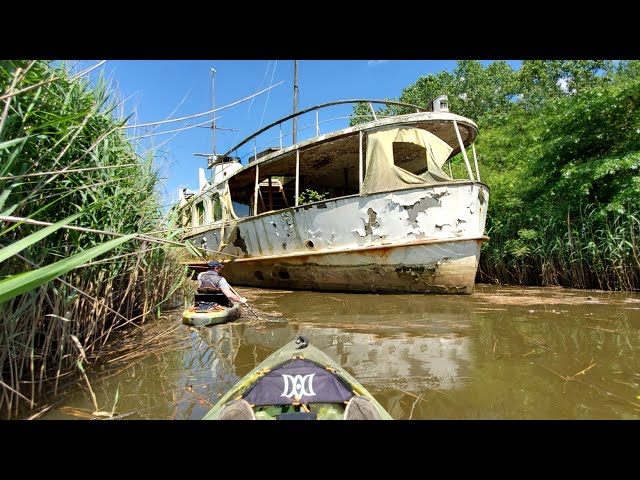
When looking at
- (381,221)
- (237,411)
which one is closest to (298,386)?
(237,411)

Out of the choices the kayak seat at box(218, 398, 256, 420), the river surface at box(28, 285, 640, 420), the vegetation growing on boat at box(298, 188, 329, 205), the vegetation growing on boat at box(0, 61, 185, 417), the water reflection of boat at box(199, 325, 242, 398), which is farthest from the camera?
the vegetation growing on boat at box(298, 188, 329, 205)

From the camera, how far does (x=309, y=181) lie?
1114 cm

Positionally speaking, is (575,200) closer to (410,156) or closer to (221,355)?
(410,156)

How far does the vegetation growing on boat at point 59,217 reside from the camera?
7.27 ft

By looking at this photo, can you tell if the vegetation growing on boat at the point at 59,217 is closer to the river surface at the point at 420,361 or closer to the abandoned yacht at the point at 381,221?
the river surface at the point at 420,361

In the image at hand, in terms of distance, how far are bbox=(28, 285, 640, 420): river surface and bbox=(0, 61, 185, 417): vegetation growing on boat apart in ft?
1.02

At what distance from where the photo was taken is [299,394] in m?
2.10

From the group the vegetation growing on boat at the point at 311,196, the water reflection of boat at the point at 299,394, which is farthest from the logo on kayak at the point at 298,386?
the vegetation growing on boat at the point at 311,196

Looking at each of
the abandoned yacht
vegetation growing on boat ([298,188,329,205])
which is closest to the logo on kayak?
the abandoned yacht

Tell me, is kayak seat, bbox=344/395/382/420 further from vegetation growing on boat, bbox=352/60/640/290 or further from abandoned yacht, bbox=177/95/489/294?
vegetation growing on boat, bbox=352/60/640/290

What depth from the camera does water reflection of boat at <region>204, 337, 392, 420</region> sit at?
1.98 meters
